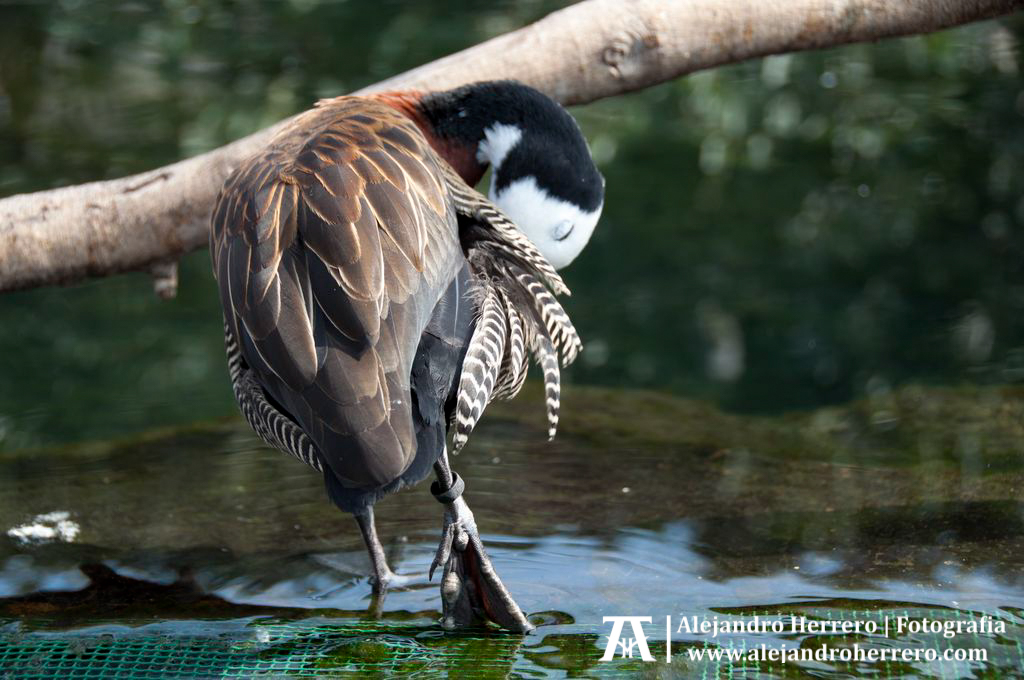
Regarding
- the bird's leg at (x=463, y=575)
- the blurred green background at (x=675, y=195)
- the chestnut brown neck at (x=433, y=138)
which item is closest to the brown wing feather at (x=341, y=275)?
the bird's leg at (x=463, y=575)

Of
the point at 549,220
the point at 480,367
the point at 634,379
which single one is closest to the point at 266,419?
the point at 480,367

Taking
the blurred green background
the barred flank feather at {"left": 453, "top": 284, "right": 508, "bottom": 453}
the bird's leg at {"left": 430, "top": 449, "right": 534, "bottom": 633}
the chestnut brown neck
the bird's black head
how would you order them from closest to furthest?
the barred flank feather at {"left": 453, "top": 284, "right": 508, "bottom": 453}, the bird's leg at {"left": 430, "top": 449, "right": 534, "bottom": 633}, the bird's black head, the chestnut brown neck, the blurred green background

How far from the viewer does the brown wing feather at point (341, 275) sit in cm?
306

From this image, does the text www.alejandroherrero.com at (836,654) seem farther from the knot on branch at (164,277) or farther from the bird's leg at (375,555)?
the knot on branch at (164,277)

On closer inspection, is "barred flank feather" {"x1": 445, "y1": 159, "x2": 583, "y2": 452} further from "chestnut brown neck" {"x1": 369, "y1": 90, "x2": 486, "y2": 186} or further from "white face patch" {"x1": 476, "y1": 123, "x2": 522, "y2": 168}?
"chestnut brown neck" {"x1": 369, "y1": 90, "x2": 486, "y2": 186}

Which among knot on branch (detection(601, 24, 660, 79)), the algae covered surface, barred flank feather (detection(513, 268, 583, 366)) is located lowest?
the algae covered surface

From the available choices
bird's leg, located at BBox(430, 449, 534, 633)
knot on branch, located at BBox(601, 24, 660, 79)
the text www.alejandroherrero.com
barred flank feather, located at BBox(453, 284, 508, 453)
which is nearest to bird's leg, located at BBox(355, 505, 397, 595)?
bird's leg, located at BBox(430, 449, 534, 633)

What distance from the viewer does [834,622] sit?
3.40 m

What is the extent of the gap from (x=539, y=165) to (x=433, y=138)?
1.45ft

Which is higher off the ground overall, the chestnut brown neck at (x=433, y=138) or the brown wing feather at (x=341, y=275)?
the chestnut brown neck at (x=433, y=138)

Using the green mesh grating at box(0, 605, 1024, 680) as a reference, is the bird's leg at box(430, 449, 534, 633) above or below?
above

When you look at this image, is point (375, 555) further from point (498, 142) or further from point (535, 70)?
point (535, 70)

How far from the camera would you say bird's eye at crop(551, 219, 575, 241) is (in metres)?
4.28

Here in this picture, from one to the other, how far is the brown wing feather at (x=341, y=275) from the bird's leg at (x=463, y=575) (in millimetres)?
487
